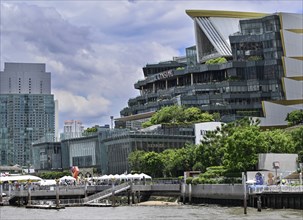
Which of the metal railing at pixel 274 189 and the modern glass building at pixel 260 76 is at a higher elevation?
the modern glass building at pixel 260 76

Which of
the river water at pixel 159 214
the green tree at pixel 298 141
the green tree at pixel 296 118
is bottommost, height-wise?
the river water at pixel 159 214

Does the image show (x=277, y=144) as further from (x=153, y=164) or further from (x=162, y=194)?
(x=153, y=164)

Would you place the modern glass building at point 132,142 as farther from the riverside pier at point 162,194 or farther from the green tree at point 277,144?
the green tree at point 277,144

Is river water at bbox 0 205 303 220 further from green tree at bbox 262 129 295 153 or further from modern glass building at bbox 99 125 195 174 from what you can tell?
modern glass building at bbox 99 125 195 174

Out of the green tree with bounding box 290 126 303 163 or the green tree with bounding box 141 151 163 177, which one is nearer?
the green tree with bounding box 290 126 303 163

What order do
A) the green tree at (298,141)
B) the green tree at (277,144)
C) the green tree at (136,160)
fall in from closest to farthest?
the green tree at (277,144)
the green tree at (298,141)
the green tree at (136,160)

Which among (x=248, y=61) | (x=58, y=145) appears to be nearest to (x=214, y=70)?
(x=248, y=61)

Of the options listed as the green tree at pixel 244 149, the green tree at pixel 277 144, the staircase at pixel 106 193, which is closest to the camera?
the green tree at pixel 244 149

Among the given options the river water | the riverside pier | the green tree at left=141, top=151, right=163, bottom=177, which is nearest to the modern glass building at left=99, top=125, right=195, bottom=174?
the green tree at left=141, top=151, right=163, bottom=177

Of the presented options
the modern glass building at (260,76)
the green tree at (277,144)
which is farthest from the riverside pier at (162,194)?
the modern glass building at (260,76)

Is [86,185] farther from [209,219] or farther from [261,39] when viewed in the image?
[261,39]

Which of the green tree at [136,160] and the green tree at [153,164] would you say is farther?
the green tree at [136,160]

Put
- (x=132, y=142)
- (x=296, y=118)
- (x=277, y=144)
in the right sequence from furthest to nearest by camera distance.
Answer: (x=296, y=118)
(x=132, y=142)
(x=277, y=144)

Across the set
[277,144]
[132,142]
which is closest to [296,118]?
[132,142]
